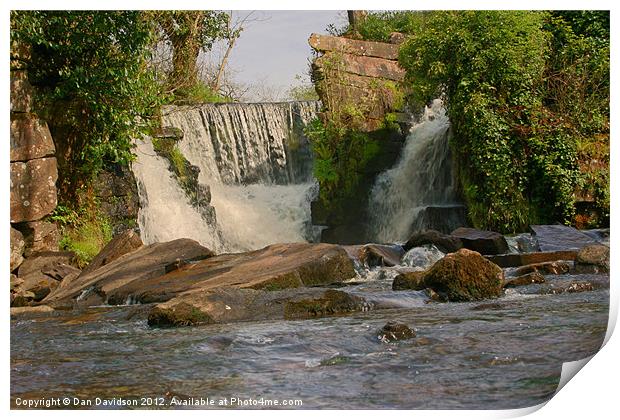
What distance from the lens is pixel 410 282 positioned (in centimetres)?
794

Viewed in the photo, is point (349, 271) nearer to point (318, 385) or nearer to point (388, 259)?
point (388, 259)

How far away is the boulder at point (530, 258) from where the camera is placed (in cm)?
914

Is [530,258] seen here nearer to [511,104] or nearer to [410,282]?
[410,282]

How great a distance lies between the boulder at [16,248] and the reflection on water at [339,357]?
8.21 feet

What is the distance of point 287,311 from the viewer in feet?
22.1

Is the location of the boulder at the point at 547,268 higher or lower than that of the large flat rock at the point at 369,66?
lower

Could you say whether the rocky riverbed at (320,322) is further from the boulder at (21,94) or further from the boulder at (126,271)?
the boulder at (21,94)

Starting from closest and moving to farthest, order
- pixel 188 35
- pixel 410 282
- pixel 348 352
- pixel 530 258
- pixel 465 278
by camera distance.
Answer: pixel 348 352, pixel 465 278, pixel 410 282, pixel 530 258, pixel 188 35

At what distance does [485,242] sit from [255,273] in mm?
3204

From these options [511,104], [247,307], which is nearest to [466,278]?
[247,307]

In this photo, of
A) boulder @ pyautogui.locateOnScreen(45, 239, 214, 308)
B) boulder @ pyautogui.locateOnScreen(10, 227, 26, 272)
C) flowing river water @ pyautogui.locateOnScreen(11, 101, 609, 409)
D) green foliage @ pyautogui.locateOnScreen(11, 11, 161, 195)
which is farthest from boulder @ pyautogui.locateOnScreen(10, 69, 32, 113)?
flowing river water @ pyautogui.locateOnScreen(11, 101, 609, 409)

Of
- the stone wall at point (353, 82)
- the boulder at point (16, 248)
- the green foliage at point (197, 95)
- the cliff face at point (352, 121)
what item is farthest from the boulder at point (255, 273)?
the stone wall at point (353, 82)

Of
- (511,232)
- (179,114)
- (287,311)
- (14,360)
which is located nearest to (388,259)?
(511,232)

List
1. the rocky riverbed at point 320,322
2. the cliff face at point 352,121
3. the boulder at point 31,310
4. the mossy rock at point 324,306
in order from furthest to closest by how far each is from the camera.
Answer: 1. the cliff face at point 352,121
2. the boulder at point 31,310
3. the mossy rock at point 324,306
4. the rocky riverbed at point 320,322
